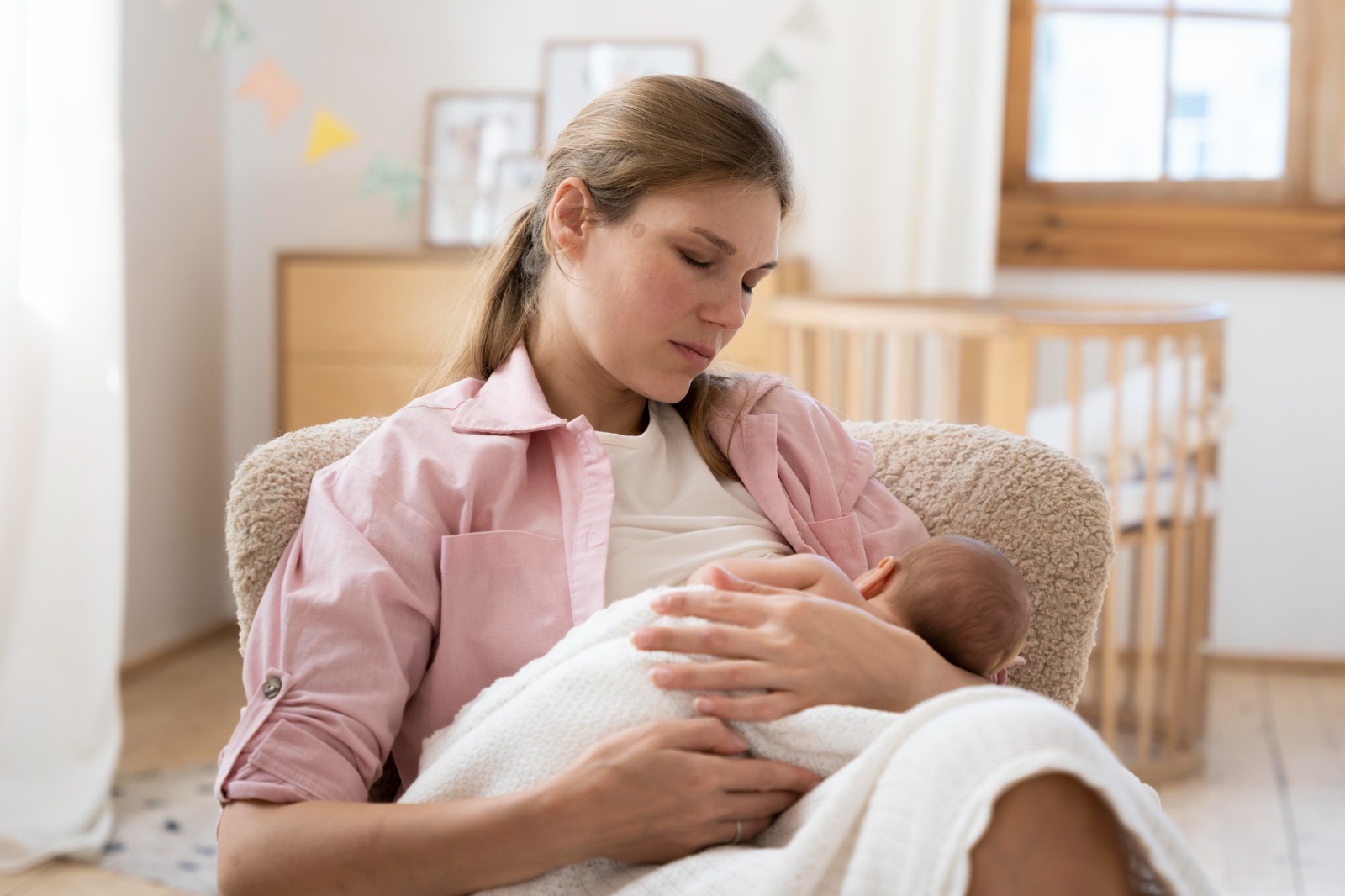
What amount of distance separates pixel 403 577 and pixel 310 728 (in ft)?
0.52

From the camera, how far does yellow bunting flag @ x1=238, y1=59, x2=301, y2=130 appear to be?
3.32 meters

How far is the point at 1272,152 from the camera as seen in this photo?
135 inches

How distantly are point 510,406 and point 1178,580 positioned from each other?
6.24ft

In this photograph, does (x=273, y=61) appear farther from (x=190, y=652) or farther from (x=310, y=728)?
(x=310, y=728)

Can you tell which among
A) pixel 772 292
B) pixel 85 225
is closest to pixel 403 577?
pixel 85 225

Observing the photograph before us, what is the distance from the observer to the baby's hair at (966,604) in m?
1.12

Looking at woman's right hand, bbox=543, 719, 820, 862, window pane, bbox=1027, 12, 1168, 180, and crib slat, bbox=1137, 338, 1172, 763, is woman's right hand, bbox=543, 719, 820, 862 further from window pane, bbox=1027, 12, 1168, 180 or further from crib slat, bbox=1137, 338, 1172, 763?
window pane, bbox=1027, 12, 1168, 180

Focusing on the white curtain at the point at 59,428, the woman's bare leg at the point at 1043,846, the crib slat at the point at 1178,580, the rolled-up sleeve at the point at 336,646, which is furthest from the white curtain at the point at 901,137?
the woman's bare leg at the point at 1043,846

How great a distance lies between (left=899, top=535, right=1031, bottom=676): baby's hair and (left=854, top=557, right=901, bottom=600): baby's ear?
4cm

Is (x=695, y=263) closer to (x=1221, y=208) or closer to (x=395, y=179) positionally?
(x=395, y=179)

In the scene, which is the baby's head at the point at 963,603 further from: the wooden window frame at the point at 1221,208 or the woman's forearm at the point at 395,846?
the wooden window frame at the point at 1221,208

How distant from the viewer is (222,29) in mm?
3305

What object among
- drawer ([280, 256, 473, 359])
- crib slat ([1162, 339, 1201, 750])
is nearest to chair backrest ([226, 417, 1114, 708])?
crib slat ([1162, 339, 1201, 750])

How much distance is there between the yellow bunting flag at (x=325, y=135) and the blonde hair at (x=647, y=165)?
2.13 m
